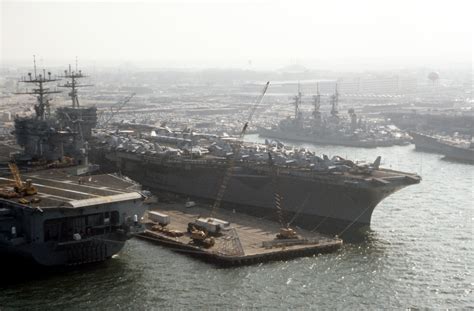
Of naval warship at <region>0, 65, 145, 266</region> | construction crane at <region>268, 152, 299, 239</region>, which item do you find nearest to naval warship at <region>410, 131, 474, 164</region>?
construction crane at <region>268, 152, 299, 239</region>

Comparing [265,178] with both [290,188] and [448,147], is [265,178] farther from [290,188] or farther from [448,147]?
[448,147]

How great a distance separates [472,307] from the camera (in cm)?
2506

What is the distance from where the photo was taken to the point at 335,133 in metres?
74.2

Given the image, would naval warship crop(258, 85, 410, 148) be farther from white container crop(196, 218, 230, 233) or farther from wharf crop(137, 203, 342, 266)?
white container crop(196, 218, 230, 233)

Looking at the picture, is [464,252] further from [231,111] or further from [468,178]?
[231,111]

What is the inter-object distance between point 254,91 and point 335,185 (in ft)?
371

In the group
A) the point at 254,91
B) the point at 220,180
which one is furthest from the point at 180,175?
the point at 254,91

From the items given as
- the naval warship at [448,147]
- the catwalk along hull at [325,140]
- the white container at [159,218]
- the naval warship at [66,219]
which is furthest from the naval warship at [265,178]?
the catwalk along hull at [325,140]

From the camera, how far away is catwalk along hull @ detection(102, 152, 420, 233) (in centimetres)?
3612

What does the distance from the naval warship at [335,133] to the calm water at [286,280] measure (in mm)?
37752

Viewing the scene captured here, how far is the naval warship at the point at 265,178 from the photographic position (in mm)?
36375

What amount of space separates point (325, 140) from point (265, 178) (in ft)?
115

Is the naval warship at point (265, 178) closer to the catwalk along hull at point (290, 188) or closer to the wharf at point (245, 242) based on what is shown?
the catwalk along hull at point (290, 188)

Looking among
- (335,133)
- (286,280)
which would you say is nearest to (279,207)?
(286,280)
